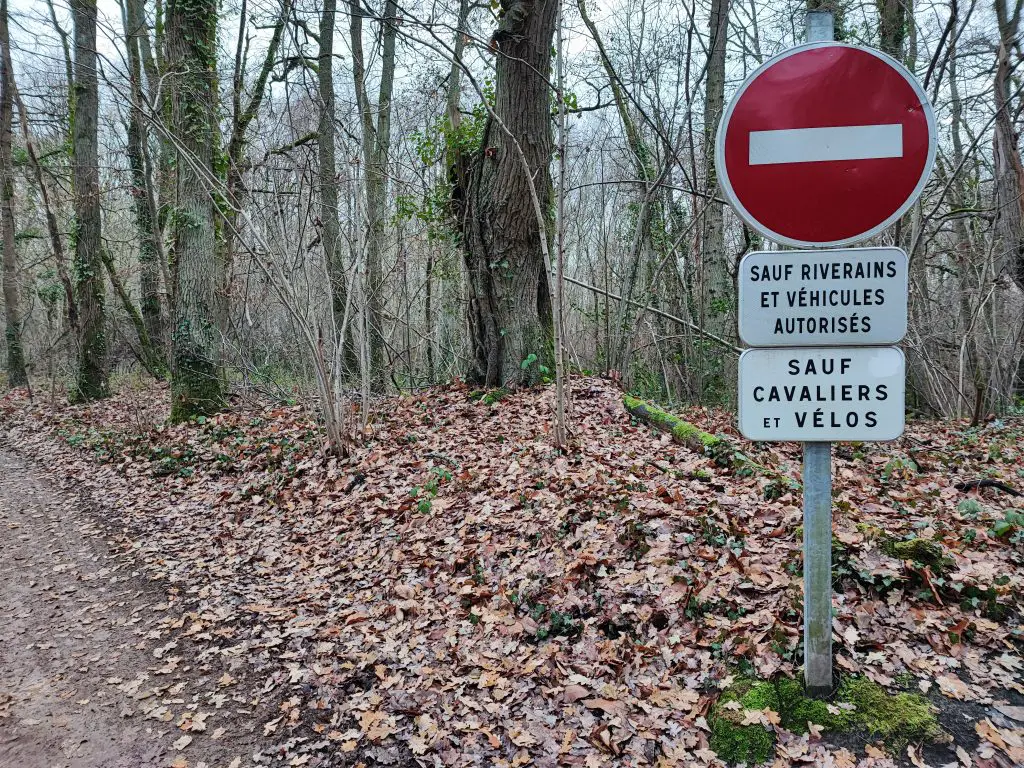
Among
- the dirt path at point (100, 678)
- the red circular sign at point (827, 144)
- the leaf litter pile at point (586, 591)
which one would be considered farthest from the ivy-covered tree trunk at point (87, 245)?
the red circular sign at point (827, 144)

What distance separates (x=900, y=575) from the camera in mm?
3197

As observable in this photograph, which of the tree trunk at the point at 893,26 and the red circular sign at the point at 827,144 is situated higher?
the tree trunk at the point at 893,26

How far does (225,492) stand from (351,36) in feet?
32.9

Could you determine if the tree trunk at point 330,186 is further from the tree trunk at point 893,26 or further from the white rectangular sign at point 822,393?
the tree trunk at point 893,26

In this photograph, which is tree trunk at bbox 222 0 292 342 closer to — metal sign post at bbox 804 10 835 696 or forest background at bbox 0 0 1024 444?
forest background at bbox 0 0 1024 444

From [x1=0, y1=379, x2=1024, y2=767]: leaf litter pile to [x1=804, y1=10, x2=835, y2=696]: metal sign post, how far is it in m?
0.18

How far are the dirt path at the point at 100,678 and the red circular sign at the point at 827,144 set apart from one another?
361cm

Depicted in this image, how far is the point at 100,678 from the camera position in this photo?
3.92 metres

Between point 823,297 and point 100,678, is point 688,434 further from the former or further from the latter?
point 100,678

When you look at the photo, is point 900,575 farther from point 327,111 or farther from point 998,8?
point 998,8

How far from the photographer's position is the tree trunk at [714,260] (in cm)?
1027

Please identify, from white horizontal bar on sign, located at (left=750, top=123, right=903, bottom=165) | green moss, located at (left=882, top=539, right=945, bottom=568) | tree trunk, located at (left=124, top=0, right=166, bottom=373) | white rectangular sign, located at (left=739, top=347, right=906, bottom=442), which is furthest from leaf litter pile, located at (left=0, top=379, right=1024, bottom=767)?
tree trunk, located at (left=124, top=0, right=166, bottom=373)

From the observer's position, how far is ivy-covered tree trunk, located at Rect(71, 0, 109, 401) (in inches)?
545

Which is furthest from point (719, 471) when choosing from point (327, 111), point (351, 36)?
point (351, 36)
